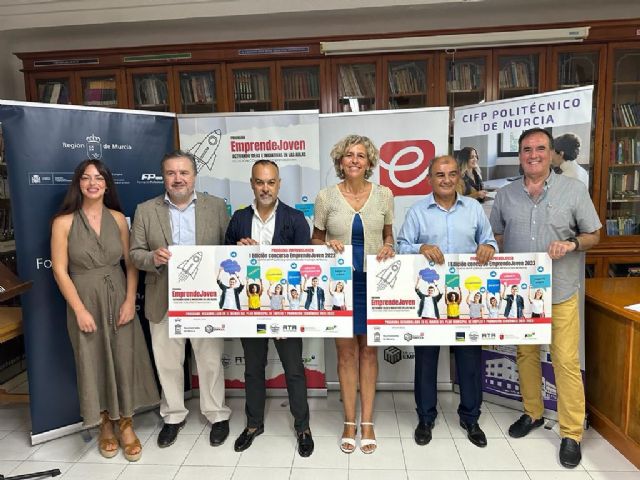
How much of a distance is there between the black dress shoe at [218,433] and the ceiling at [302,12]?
10.6 feet

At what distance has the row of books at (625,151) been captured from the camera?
3844 mm

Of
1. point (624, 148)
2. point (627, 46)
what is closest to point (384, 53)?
point (627, 46)

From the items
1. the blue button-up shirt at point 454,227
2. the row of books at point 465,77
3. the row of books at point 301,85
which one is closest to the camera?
the blue button-up shirt at point 454,227

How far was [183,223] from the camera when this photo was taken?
7.69 ft

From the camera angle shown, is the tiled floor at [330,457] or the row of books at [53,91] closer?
the tiled floor at [330,457]

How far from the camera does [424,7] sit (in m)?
3.72

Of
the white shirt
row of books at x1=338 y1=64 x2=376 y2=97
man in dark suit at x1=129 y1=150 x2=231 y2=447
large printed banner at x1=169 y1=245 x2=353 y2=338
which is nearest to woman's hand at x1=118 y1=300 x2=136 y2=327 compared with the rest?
man in dark suit at x1=129 y1=150 x2=231 y2=447

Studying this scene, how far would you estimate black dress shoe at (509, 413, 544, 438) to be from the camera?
2.49 meters

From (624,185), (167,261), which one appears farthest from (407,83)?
(167,261)

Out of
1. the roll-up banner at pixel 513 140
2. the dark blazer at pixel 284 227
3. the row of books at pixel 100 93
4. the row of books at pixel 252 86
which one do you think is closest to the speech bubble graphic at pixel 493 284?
the roll-up banner at pixel 513 140

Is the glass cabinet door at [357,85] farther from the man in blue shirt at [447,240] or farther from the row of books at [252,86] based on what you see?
the man in blue shirt at [447,240]

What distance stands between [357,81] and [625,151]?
2452mm

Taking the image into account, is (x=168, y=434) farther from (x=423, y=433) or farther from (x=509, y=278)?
(x=509, y=278)

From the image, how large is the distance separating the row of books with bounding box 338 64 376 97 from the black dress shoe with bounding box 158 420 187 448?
295 centimetres
